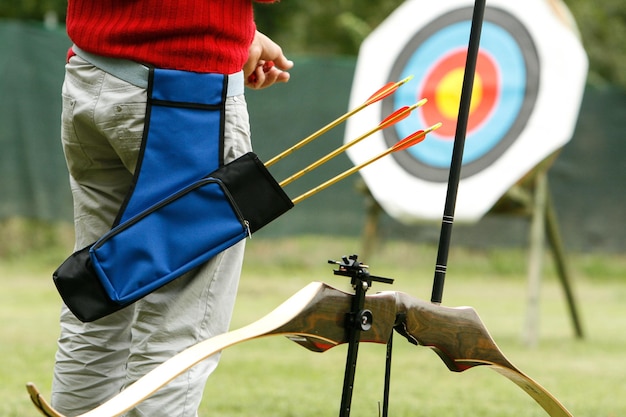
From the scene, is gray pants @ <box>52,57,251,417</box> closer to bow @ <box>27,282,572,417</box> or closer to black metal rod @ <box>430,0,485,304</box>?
bow @ <box>27,282,572,417</box>

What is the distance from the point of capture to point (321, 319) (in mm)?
1210

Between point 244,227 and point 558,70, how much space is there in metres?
2.46

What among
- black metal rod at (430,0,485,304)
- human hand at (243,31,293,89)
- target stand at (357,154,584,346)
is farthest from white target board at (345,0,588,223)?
black metal rod at (430,0,485,304)

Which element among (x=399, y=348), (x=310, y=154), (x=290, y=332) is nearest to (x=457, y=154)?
(x=290, y=332)

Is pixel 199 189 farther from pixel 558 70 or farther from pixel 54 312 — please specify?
pixel 54 312

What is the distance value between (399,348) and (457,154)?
2221 millimetres

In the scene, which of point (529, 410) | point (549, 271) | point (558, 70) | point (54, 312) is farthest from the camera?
point (549, 271)

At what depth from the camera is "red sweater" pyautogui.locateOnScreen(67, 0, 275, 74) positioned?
126 cm

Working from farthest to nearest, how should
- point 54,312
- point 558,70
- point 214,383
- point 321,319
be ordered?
1. point 54,312
2. point 558,70
3. point 214,383
4. point 321,319

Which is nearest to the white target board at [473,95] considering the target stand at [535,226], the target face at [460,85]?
the target face at [460,85]

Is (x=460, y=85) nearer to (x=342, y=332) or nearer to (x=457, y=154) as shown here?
(x=457, y=154)

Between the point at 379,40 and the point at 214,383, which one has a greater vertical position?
the point at 379,40

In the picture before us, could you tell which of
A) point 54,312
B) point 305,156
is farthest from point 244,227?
point 305,156

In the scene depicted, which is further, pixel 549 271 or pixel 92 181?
pixel 549 271
